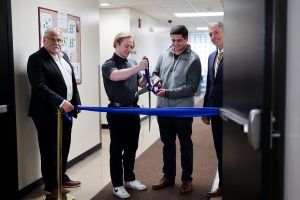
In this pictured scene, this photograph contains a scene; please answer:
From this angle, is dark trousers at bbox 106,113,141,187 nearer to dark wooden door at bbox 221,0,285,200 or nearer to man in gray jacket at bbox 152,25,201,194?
man in gray jacket at bbox 152,25,201,194

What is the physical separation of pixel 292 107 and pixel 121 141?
1.87 metres

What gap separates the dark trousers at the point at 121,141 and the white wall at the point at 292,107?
1.76 m

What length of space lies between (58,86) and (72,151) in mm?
1263

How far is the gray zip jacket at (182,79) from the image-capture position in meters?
3.00

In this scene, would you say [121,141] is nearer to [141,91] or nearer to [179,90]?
[141,91]

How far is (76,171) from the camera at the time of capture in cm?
387

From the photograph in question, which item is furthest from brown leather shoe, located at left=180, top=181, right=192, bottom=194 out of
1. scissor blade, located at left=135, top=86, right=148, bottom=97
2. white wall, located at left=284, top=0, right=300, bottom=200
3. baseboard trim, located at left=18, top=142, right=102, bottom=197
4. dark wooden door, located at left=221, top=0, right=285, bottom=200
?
white wall, located at left=284, top=0, right=300, bottom=200

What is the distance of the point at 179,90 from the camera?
2.97m

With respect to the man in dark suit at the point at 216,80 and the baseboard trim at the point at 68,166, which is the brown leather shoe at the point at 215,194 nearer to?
the man in dark suit at the point at 216,80

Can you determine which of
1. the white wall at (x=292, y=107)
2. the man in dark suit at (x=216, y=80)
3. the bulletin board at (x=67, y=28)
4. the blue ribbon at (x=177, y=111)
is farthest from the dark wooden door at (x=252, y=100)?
the bulletin board at (x=67, y=28)

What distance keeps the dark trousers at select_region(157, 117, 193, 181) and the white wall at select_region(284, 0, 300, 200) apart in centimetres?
163

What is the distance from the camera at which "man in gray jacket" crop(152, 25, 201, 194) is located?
300 centimetres

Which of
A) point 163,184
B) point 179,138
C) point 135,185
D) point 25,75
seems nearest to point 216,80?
point 179,138

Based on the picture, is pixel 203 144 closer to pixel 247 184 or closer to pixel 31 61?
pixel 31 61
